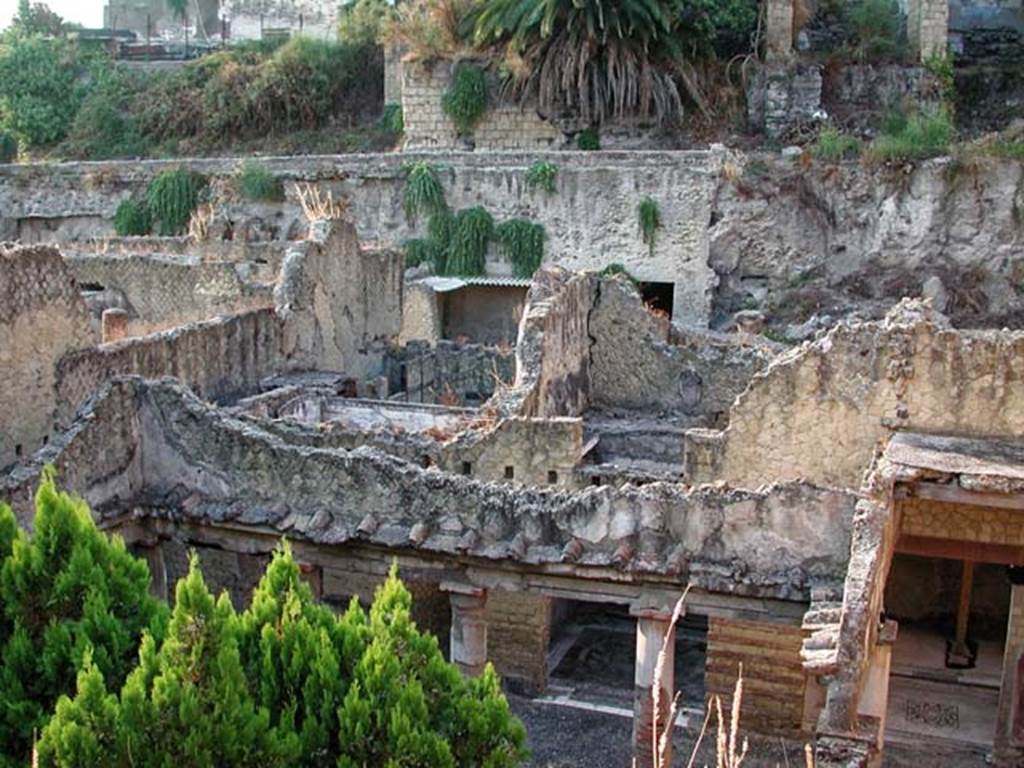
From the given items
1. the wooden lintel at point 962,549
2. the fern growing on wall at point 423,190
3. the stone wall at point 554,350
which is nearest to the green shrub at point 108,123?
the fern growing on wall at point 423,190

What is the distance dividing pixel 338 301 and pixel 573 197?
10.3 metres

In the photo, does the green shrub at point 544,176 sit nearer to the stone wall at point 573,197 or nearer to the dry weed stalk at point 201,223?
the stone wall at point 573,197

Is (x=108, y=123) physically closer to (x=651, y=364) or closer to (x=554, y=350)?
(x=651, y=364)

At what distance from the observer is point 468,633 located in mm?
11500

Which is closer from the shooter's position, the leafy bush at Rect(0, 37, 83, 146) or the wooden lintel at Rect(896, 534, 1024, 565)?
the wooden lintel at Rect(896, 534, 1024, 565)

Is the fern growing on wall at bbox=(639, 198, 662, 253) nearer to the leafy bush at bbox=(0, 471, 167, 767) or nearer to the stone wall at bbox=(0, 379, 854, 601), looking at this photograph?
the stone wall at bbox=(0, 379, 854, 601)

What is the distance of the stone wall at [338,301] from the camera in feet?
58.8

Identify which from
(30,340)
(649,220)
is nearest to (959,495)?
(30,340)

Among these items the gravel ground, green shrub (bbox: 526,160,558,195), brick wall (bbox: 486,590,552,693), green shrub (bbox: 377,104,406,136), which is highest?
green shrub (bbox: 377,104,406,136)

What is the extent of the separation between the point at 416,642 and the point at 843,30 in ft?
90.0

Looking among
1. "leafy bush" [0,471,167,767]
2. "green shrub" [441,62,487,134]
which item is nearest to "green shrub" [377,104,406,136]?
"green shrub" [441,62,487,134]

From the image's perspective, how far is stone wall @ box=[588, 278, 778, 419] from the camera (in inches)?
664

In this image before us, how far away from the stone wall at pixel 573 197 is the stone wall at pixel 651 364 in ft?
33.1

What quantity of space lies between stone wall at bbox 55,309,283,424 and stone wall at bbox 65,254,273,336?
11.4 ft
